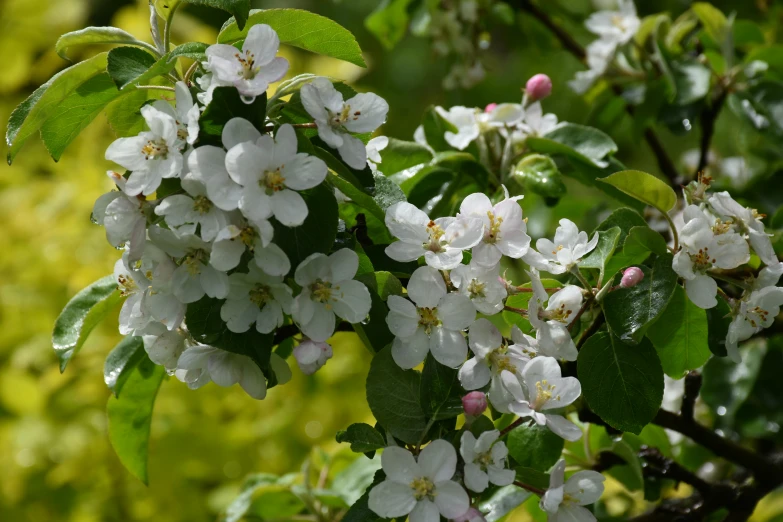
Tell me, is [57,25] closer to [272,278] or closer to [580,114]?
[580,114]

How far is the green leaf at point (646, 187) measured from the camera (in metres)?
0.81

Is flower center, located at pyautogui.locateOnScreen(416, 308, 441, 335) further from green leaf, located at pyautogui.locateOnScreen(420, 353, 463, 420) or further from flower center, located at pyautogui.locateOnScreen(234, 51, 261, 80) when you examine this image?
flower center, located at pyautogui.locateOnScreen(234, 51, 261, 80)

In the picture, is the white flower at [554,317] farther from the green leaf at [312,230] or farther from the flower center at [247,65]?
the flower center at [247,65]

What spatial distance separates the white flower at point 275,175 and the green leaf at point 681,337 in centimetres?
38

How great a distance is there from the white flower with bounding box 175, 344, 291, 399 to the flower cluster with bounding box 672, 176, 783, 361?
0.39 meters

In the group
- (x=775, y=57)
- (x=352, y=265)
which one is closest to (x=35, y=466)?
(x=352, y=265)

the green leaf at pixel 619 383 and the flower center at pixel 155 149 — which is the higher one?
the flower center at pixel 155 149

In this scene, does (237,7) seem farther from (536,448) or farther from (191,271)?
(536,448)

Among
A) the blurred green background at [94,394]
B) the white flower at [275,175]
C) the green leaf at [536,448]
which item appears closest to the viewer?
the white flower at [275,175]

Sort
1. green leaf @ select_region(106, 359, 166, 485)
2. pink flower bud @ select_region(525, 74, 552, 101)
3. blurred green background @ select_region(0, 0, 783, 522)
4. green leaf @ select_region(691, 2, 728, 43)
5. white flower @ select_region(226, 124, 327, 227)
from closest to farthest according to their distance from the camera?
1. white flower @ select_region(226, 124, 327, 227)
2. green leaf @ select_region(106, 359, 166, 485)
3. pink flower bud @ select_region(525, 74, 552, 101)
4. green leaf @ select_region(691, 2, 728, 43)
5. blurred green background @ select_region(0, 0, 783, 522)

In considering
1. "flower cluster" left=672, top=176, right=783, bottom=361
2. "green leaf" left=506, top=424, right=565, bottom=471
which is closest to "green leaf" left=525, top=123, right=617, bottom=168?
"flower cluster" left=672, top=176, right=783, bottom=361

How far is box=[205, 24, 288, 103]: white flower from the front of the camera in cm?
67

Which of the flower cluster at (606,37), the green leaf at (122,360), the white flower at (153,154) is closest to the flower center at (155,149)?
the white flower at (153,154)

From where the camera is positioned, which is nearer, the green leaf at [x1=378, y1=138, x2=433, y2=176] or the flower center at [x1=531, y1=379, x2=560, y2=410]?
the flower center at [x1=531, y1=379, x2=560, y2=410]
